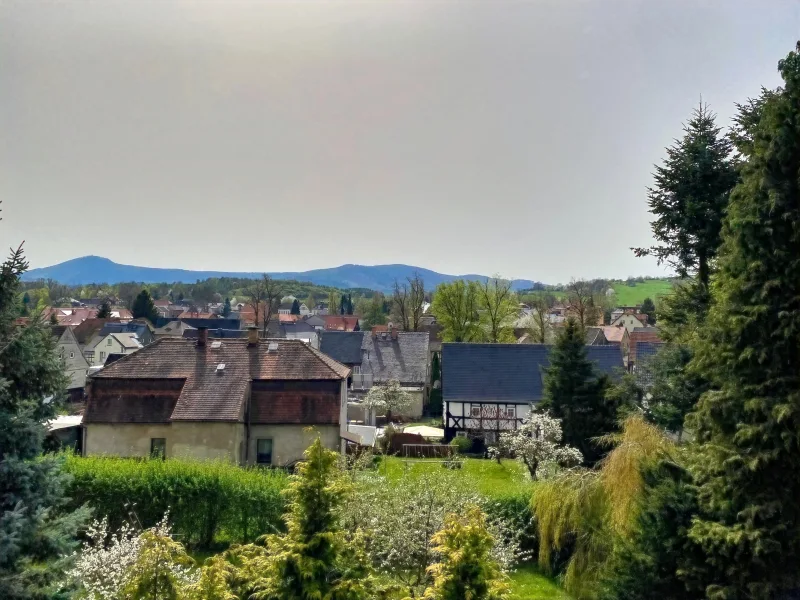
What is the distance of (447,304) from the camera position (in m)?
59.8

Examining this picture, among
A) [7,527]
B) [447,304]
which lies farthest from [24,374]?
[447,304]

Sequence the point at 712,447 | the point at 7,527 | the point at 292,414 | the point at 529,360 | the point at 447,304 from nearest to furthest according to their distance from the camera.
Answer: the point at 7,527 < the point at 712,447 < the point at 292,414 < the point at 529,360 < the point at 447,304

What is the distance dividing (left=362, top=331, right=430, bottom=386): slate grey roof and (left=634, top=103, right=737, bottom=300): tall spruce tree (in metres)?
32.6

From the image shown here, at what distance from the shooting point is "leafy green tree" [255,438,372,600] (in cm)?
912

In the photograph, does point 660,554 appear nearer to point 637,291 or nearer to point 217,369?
point 217,369

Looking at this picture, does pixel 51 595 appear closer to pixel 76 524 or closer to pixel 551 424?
pixel 76 524

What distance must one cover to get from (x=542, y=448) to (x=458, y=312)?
33495mm

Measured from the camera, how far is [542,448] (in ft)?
86.6

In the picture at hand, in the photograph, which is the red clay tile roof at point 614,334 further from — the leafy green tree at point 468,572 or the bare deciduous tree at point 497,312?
the leafy green tree at point 468,572

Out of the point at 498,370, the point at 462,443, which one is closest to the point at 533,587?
the point at 462,443

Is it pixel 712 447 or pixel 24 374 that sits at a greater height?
pixel 24 374

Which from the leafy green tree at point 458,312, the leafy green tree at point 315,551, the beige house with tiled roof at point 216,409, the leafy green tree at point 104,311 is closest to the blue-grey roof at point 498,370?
the beige house with tiled roof at point 216,409

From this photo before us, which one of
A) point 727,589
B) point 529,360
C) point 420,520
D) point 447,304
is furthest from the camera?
point 447,304

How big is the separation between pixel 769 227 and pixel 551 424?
18.1 metres
